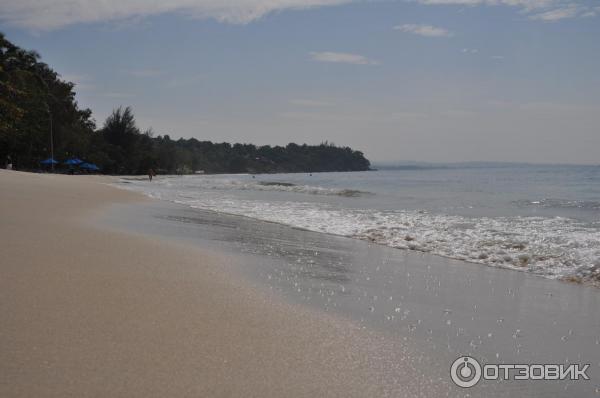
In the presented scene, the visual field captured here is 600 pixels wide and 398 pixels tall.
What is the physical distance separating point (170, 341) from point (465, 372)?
1682 millimetres

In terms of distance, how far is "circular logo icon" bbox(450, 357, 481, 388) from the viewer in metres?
2.77

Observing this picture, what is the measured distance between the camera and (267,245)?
306 inches

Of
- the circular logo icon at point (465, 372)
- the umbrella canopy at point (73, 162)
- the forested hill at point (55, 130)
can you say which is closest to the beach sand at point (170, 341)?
the circular logo icon at point (465, 372)

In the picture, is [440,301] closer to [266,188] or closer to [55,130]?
[266,188]

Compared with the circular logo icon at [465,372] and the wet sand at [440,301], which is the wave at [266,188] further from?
the circular logo icon at [465,372]

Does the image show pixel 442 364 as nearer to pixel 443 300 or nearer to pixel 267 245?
pixel 443 300

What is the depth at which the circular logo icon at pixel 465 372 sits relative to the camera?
109 inches

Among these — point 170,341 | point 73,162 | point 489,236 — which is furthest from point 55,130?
point 170,341

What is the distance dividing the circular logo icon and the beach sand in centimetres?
11

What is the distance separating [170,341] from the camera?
295cm

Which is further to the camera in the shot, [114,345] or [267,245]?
[267,245]

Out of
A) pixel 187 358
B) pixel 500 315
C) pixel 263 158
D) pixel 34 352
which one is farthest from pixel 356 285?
pixel 263 158

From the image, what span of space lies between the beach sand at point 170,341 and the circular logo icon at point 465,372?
109 millimetres

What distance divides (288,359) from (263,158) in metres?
188
